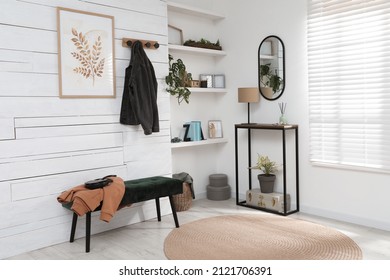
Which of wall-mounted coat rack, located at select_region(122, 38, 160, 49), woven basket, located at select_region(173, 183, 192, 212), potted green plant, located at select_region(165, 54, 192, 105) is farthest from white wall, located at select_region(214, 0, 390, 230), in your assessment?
wall-mounted coat rack, located at select_region(122, 38, 160, 49)

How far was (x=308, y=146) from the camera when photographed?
449cm

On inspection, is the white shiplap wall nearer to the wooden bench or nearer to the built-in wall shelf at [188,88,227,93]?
the wooden bench

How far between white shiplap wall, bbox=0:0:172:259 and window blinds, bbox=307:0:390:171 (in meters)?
1.90

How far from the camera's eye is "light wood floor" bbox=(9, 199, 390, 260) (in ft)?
10.9

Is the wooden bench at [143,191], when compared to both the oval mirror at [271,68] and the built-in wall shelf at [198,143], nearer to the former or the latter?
the built-in wall shelf at [198,143]

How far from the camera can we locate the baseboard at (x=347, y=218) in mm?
3900

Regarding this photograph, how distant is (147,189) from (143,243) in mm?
483

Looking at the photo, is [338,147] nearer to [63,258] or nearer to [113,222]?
[113,222]

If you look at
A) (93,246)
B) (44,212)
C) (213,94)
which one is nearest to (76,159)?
(44,212)

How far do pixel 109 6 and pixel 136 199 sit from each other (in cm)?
189

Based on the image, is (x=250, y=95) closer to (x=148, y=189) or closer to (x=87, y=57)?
(x=148, y=189)

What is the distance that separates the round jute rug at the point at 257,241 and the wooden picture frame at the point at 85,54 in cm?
159

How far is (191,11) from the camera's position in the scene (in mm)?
4965

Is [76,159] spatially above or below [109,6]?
below
